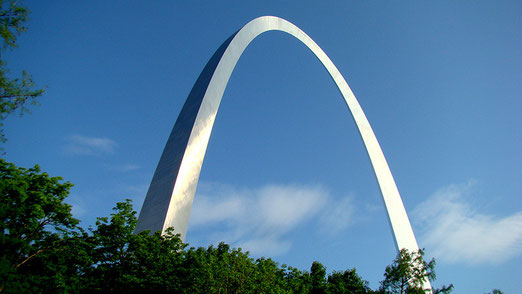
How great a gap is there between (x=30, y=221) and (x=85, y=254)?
255 centimetres

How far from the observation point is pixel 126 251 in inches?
589

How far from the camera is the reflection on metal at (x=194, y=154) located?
16.2m

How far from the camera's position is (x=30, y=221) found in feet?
44.8

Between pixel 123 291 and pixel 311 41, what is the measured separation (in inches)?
1061

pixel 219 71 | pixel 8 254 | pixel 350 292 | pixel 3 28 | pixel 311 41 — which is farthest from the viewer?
pixel 311 41

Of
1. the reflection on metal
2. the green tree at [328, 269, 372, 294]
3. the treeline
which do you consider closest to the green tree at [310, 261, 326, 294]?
the green tree at [328, 269, 372, 294]

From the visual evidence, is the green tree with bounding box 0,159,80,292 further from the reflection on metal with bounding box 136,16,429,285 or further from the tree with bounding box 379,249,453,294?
the tree with bounding box 379,249,453,294

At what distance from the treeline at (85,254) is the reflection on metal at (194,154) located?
1089 mm

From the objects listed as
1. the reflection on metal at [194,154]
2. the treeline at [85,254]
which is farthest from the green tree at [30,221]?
the reflection on metal at [194,154]

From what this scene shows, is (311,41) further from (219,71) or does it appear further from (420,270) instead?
(420,270)

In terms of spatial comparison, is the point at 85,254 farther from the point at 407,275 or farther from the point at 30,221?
the point at 407,275

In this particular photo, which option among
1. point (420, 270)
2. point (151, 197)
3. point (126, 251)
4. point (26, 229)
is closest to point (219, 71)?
point (151, 197)

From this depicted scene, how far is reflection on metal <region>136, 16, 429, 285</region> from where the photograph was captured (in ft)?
53.1

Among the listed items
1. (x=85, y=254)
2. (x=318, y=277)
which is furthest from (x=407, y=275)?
(x=85, y=254)
